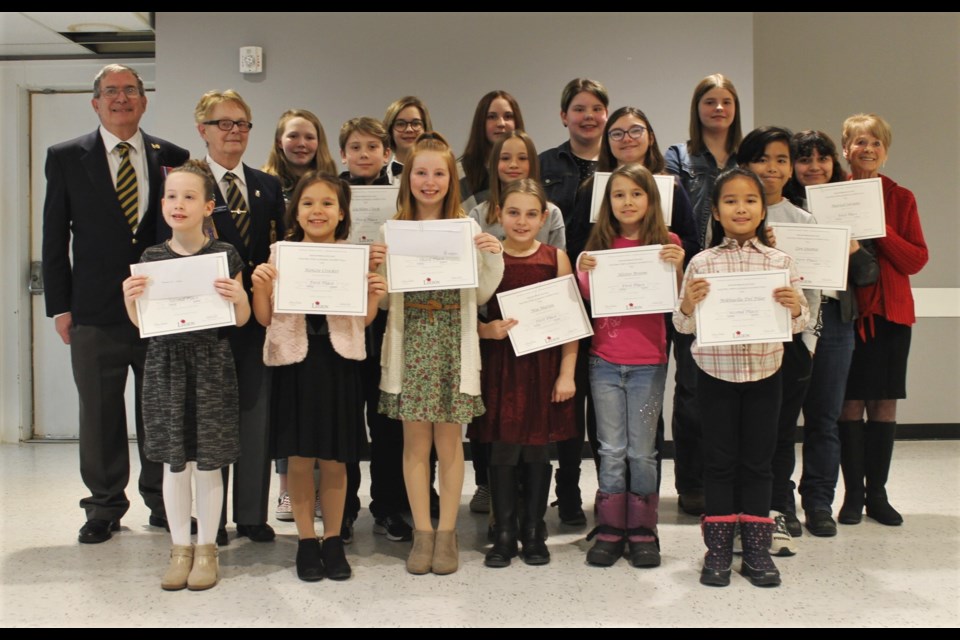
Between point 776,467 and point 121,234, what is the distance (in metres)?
2.80

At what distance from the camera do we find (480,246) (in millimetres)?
2916

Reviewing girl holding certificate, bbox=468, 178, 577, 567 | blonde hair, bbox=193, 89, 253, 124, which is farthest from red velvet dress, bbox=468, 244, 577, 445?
blonde hair, bbox=193, 89, 253, 124

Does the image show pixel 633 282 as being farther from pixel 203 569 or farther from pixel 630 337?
pixel 203 569

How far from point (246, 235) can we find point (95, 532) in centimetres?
141

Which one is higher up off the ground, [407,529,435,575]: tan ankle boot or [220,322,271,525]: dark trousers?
[220,322,271,525]: dark trousers

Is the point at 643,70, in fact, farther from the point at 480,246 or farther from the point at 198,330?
the point at 198,330

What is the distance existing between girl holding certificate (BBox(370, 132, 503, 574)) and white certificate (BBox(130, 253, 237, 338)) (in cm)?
55

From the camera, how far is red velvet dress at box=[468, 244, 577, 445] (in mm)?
3012

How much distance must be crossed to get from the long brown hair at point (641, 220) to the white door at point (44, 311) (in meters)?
3.76

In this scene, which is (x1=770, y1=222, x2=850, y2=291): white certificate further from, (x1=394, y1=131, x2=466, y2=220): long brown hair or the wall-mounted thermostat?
the wall-mounted thermostat

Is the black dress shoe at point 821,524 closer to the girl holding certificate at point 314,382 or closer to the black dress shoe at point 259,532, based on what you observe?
the girl holding certificate at point 314,382

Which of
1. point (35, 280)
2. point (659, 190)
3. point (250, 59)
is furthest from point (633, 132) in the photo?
point (35, 280)

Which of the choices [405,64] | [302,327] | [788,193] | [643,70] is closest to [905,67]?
[643,70]
